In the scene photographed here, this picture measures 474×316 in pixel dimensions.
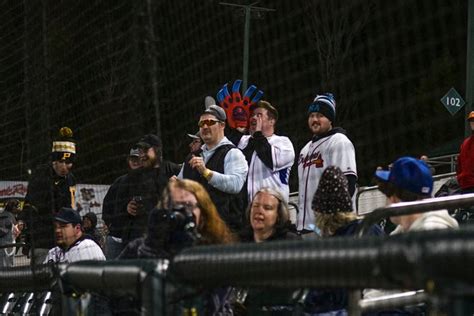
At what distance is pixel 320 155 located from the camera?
17.9ft

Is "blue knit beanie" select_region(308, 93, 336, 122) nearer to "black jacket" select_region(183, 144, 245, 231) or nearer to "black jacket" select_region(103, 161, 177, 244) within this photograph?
"black jacket" select_region(183, 144, 245, 231)

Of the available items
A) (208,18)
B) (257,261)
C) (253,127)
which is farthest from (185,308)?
(208,18)

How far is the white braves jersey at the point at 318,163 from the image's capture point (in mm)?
5371

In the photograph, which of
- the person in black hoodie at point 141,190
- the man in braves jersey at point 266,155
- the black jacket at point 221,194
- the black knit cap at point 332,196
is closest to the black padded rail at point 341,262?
the person in black hoodie at point 141,190

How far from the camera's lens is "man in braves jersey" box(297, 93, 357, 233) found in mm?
5371

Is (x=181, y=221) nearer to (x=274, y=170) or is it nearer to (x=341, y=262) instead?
(x=341, y=262)

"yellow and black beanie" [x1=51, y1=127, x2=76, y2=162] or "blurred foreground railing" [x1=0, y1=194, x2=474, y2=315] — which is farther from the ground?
"yellow and black beanie" [x1=51, y1=127, x2=76, y2=162]

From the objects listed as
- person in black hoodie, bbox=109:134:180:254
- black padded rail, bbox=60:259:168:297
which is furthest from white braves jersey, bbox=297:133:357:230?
black padded rail, bbox=60:259:168:297

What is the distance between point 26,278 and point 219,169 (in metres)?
2.01

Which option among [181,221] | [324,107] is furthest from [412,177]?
[324,107]

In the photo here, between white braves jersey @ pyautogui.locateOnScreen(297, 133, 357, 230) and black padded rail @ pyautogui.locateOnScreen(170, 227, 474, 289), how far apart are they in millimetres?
3233

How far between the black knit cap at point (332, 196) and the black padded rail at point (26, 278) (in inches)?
48.6

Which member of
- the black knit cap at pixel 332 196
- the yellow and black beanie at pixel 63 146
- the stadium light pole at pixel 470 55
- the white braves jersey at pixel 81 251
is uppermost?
the stadium light pole at pixel 470 55

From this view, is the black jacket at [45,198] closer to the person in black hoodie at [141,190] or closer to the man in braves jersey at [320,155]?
the person in black hoodie at [141,190]
